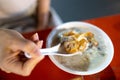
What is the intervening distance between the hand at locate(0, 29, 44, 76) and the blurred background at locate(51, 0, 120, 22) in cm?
81

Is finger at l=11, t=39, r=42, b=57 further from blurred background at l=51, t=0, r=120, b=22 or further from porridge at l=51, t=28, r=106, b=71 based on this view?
blurred background at l=51, t=0, r=120, b=22

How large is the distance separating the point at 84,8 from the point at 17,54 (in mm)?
913

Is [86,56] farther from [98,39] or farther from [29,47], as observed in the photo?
[29,47]

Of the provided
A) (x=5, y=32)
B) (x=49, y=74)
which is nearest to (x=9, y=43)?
(x=5, y=32)

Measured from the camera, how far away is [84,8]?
1484mm

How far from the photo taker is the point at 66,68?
2.15 ft

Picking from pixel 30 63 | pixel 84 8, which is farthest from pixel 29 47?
pixel 84 8

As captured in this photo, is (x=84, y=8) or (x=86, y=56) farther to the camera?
(x=84, y=8)

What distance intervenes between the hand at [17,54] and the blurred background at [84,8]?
0.81 metres

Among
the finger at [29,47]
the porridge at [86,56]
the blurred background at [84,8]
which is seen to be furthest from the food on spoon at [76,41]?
the blurred background at [84,8]

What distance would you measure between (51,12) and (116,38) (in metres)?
0.32

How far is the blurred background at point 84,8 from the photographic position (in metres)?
→ 1.46

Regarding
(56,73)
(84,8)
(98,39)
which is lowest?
(56,73)

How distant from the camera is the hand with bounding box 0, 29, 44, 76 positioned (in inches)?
23.6
